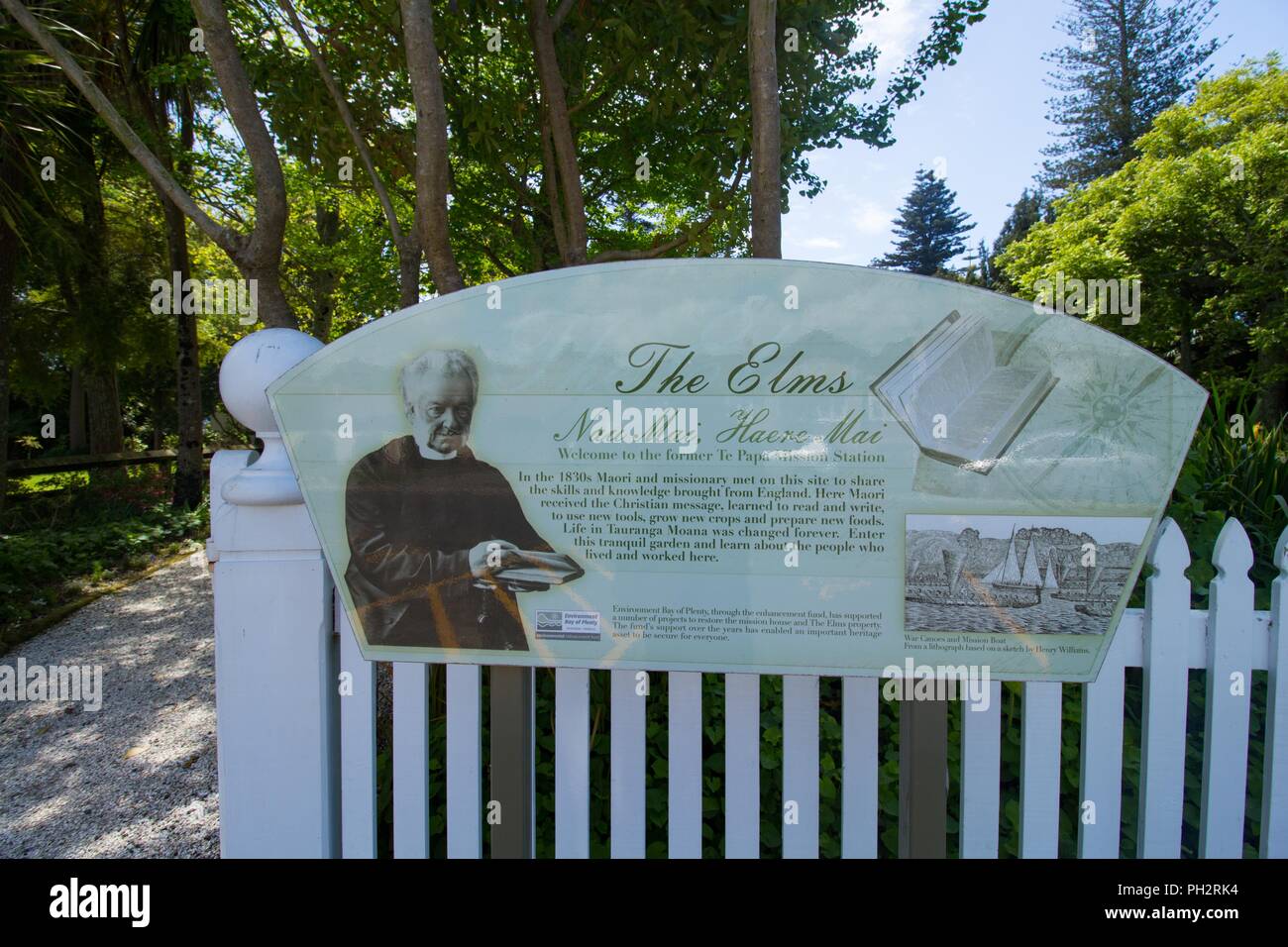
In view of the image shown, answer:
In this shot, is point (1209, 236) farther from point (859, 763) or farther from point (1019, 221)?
point (1019, 221)

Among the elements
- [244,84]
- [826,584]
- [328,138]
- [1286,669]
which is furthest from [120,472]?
[1286,669]

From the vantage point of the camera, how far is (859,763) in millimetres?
1918

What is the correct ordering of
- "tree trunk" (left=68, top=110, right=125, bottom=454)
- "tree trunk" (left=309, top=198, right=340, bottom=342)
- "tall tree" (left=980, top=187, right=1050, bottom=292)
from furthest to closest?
"tall tree" (left=980, top=187, right=1050, bottom=292) → "tree trunk" (left=309, top=198, right=340, bottom=342) → "tree trunk" (left=68, top=110, right=125, bottom=454)

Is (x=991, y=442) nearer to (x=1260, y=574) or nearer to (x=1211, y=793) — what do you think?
(x=1211, y=793)

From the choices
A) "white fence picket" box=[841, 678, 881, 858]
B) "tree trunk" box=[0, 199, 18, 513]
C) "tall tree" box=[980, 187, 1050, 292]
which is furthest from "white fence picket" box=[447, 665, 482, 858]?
"tall tree" box=[980, 187, 1050, 292]

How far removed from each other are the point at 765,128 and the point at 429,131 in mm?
1380

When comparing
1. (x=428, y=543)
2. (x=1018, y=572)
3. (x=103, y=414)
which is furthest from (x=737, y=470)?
(x=103, y=414)

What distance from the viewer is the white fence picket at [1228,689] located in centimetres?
180

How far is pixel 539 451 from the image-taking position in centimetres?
178

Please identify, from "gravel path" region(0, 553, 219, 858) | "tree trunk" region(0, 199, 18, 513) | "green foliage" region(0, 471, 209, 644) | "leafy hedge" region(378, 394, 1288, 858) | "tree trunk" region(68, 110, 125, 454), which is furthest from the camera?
"tree trunk" region(68, 110, 125, 454)

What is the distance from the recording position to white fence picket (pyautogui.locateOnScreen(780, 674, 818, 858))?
6.30 ft

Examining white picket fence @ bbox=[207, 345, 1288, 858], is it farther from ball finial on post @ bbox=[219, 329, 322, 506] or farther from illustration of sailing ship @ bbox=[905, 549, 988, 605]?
illustration of sailing ship @ bbox=[905, 549, 988, 605]

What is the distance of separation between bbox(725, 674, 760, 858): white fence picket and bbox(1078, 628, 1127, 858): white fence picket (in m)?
0.87

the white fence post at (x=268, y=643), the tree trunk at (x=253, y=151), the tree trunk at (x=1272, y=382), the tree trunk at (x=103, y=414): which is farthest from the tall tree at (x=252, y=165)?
the tree trunk at (x=1272, y=382)
